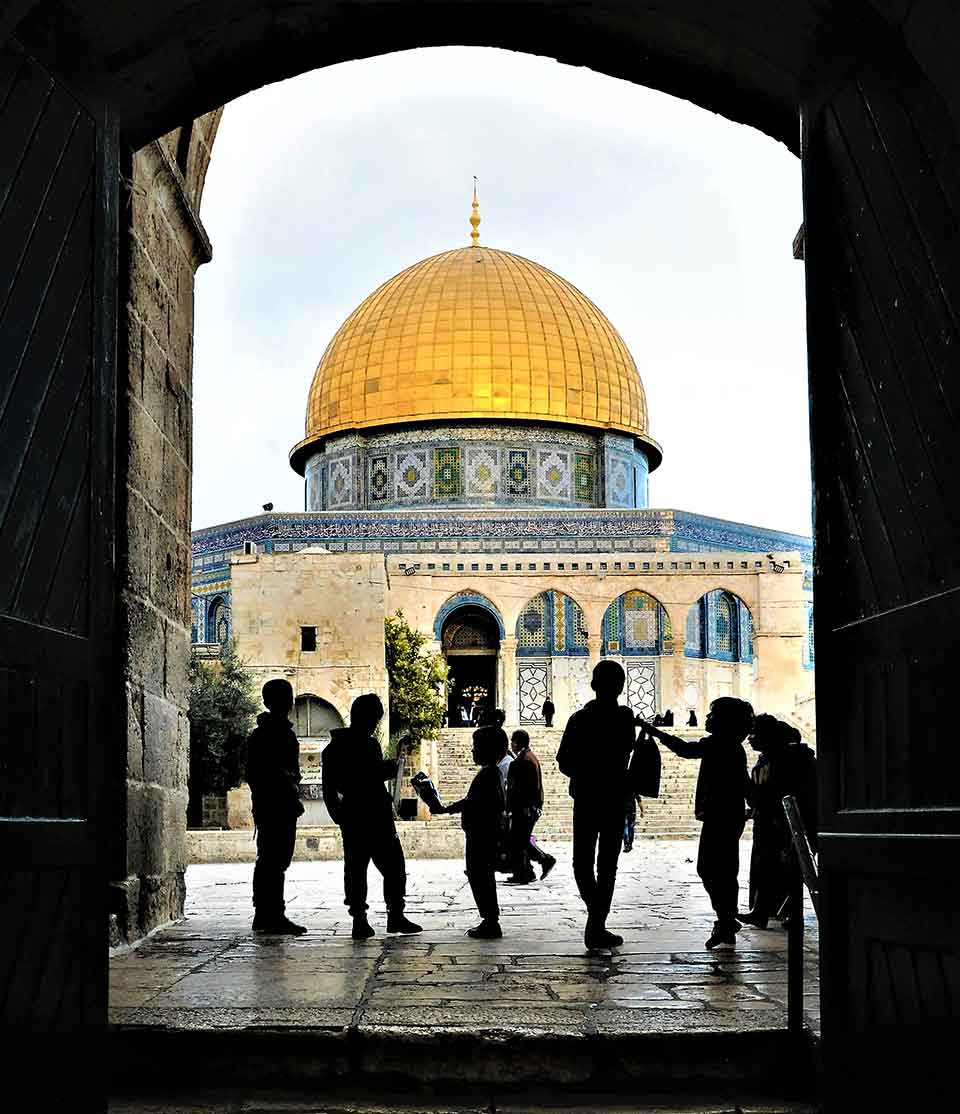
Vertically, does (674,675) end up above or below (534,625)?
below

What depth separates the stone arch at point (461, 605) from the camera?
29594 mm

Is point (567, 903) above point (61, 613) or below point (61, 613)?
below

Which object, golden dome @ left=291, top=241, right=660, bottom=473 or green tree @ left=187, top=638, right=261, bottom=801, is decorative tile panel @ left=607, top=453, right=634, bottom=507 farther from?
green tree @ left=187, top=638, right=261, bottom=801

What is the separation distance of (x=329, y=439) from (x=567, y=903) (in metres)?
27.7

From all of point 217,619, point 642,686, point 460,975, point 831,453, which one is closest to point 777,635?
point 642,686

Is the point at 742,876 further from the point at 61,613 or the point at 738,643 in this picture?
the point at 738,643

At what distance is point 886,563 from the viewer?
3.13 m

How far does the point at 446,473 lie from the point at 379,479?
65.3 inches

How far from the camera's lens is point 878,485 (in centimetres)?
318

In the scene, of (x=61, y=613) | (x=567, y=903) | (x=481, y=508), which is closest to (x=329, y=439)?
(x=481, y=508)

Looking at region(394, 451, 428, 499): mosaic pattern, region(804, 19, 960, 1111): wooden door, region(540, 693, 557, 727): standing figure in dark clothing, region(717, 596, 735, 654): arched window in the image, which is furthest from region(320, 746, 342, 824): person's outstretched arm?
region(394, 451, 428, 499): mosaic pattern

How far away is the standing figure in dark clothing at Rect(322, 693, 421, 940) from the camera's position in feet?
20.6

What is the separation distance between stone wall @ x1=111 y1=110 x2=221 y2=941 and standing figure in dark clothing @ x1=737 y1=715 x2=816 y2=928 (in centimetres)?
250

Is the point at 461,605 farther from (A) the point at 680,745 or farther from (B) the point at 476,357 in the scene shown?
(A) the point at 680,745
